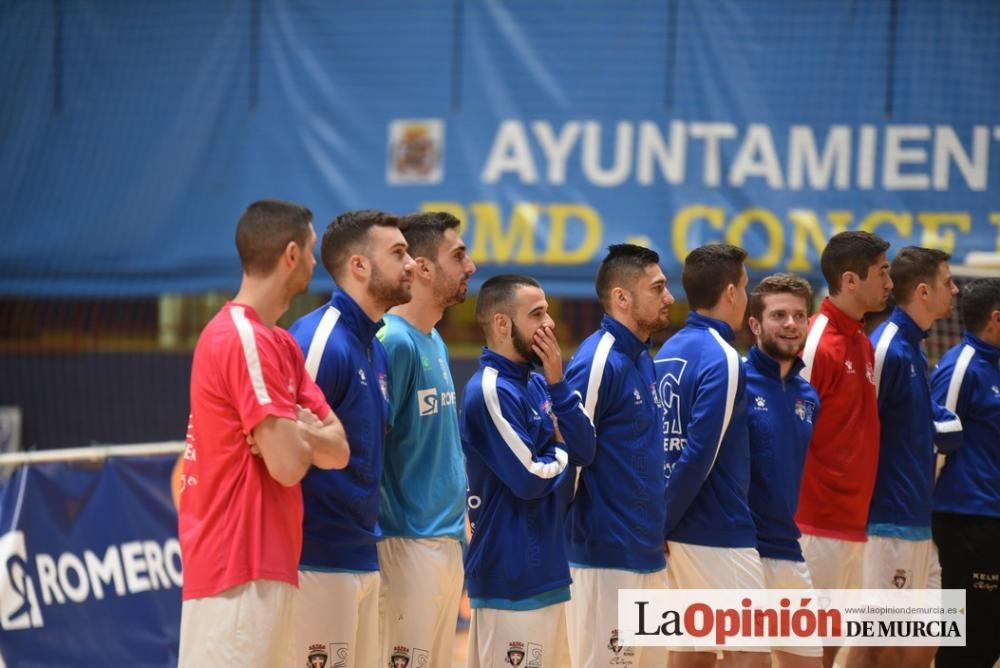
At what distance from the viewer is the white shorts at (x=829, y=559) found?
6.57 meters

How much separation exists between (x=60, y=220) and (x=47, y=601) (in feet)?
21.3

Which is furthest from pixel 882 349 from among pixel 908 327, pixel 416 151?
pixel 416 151

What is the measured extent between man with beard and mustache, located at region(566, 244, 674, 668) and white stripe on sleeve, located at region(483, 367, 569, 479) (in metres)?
0.47

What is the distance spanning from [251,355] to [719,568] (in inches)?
112

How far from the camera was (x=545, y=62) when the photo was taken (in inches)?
505

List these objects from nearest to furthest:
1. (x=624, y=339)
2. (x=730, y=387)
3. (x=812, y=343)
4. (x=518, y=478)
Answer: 1. (x=518, y=478)
2. (x=624, y=339)
3. (x=730, y=387)
4. (x=812, y=343)

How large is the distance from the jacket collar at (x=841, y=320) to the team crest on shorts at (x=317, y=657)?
346 centimetres

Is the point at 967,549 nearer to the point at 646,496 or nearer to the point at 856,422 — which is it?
the point at 856,422

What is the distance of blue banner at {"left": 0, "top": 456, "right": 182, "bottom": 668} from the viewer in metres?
7.51

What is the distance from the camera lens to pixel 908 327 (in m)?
7.05

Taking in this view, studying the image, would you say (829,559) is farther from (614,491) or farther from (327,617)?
(327,617)

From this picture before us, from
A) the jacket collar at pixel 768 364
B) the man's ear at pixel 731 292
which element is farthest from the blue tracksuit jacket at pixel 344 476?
the jacket collar at pixel 768 364

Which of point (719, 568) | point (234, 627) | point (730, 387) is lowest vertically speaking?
point (719, 568)

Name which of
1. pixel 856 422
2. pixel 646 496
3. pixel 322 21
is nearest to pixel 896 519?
pixel 856 422
